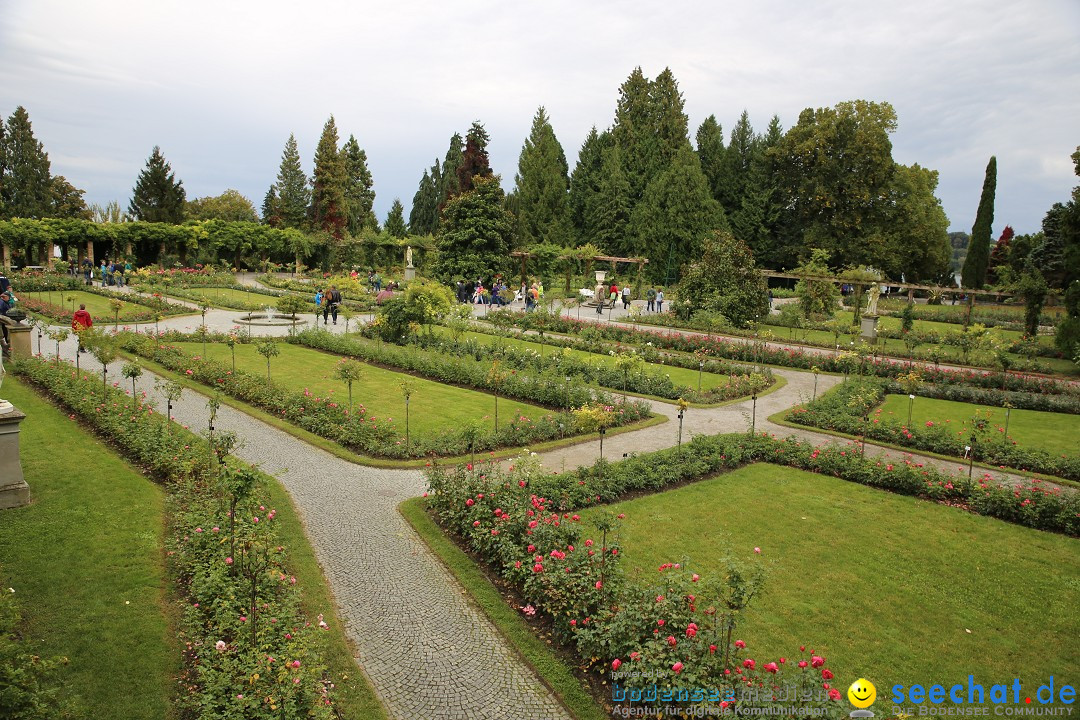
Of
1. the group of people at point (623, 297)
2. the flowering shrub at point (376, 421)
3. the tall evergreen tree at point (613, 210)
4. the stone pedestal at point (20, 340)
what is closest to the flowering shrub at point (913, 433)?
the flowering shrub at point (376, 421)

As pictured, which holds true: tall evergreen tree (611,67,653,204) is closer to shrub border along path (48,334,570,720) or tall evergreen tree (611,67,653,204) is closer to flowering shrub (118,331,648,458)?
flowering shrub (118,331,648,458)

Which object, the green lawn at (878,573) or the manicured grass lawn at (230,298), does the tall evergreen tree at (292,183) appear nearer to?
the manicured grass lawn at (230,298)

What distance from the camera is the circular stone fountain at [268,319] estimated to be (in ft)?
84.5

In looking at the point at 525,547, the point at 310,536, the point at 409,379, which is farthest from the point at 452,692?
the point at 409,379

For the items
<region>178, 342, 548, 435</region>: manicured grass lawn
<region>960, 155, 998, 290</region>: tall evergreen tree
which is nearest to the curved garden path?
<region>178, 342, 548, 435</region>: manicured grass lawn

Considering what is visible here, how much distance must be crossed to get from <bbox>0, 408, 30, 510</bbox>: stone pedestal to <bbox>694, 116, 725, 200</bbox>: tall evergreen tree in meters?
46.7

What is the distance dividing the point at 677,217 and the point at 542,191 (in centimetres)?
1290

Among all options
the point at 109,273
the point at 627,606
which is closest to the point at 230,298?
the point at 109,273

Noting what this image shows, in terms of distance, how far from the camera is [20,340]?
1703 centimetres

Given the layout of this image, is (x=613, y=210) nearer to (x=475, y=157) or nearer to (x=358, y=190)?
(x=475, y=157)

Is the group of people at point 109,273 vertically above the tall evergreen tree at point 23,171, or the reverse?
the tall evergreen tree at point 23,171

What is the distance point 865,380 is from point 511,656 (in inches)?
606

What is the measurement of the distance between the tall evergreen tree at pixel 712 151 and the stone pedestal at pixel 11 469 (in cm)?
4670

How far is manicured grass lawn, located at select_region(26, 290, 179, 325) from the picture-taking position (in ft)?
80.2
